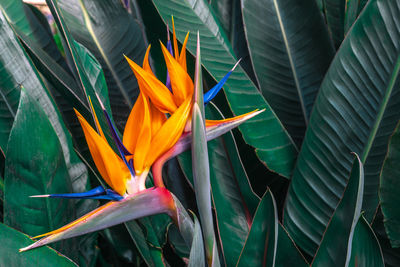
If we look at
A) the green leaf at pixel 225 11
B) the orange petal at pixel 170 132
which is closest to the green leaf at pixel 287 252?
the orange petal at pixel 170 132

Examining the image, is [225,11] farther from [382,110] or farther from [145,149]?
[145,149]

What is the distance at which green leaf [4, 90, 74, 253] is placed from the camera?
52 cm

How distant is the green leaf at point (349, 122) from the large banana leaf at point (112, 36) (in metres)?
0.37

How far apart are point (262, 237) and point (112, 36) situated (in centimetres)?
51

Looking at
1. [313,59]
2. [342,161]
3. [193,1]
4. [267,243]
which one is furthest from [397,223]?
[193,1]

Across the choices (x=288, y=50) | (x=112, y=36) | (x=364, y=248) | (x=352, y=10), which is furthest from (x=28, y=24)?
(x=364, y=248)

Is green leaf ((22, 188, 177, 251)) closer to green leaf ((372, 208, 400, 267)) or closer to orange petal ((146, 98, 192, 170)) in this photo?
orange petal ((146, 98, 192, 170))

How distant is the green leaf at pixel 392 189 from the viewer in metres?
0.61

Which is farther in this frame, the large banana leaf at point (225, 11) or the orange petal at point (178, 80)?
the large banana leaf at point (225, 11)

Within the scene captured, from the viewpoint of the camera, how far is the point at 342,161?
2.30 feet

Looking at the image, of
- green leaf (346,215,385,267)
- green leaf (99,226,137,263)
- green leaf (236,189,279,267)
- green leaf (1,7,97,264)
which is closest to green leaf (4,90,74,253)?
green leaf (1,7,97,264)

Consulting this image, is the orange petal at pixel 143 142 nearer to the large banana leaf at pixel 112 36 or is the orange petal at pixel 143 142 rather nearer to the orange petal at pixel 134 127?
the orange petal at pixel 134 127

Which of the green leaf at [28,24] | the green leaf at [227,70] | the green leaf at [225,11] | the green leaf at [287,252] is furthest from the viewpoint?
the green leaf at [225,11]

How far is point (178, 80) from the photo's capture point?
41cm
